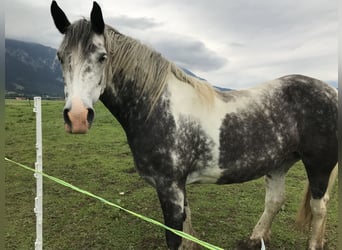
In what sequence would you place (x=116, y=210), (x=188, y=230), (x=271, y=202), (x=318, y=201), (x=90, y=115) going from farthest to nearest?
1. (x=116, y=210)
2. (x=271, y=202)
3. (x=188, y=230)
4. (x=318, y=201)
5. (x=90, y=115)

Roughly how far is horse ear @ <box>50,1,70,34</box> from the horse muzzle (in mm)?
813

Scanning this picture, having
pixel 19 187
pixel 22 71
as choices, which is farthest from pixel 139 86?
pixel 22 71

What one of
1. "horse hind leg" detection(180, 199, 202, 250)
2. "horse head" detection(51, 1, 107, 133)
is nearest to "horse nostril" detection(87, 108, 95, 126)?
"horse head" detection(51, 1, 107, 133)

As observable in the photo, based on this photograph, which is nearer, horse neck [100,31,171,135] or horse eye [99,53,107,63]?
horse eye [99,53,107,63]

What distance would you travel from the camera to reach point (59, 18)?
2.60 meters

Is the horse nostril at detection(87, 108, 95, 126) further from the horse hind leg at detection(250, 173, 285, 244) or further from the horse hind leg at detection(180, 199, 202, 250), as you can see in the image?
the horse hind leg at detection(250, 173, 285, 244)

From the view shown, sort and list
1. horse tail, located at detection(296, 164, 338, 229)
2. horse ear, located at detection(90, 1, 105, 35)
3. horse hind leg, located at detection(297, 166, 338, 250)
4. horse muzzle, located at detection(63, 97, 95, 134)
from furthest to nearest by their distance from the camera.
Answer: horse tail, located at detection(296, 164, 338, 229) < horse hind leg, located at detection(297, 166, 338, 250) < horse ear, located at detection(90, 1, 105, 35) < horse muzzle, located at detection(63, 97, 95, 134)

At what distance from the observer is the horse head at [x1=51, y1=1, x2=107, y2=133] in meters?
2.22

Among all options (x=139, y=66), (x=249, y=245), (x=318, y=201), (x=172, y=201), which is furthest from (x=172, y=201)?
(x=318, y=201)

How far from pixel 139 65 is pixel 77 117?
36.0 inches

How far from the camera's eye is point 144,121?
286 centimetres

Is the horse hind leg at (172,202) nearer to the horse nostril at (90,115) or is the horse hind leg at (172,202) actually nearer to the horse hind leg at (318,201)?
the horse nostril at (90,115)

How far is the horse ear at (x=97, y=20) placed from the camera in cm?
240

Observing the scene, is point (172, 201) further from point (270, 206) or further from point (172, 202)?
point (270, 206)
